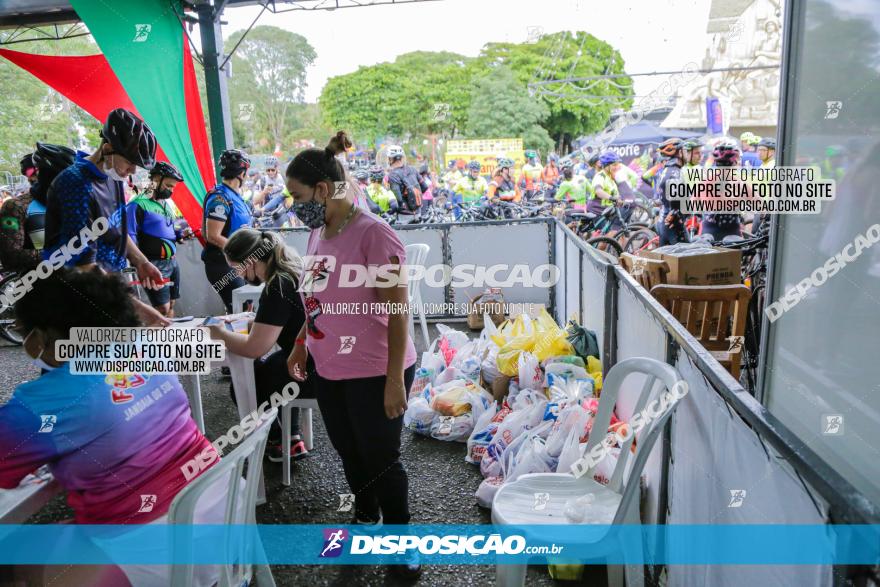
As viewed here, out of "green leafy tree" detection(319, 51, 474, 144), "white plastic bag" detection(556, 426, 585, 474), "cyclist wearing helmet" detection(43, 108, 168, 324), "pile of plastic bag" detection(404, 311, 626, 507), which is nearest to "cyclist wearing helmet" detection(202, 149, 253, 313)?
"cyclist wearing helmet" detection(43, 108, 168, 324)

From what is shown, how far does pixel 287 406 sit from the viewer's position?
3104 millimetres

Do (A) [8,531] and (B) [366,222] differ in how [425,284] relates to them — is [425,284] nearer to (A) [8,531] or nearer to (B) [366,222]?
(B) [366,222]

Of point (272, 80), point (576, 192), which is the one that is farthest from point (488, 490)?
point (272, 80)

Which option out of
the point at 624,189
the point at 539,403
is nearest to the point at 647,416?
the point at 539,403

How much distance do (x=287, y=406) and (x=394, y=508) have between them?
1.02 metres

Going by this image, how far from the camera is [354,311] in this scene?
7.00ft

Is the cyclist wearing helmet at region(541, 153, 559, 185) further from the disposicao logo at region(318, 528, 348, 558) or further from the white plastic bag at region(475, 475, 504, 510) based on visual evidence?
the disposicao logo at region(318, 528, 348, 558)

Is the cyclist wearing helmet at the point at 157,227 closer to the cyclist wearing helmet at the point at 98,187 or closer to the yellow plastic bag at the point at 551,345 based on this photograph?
the cyclist wearing helmet at the point at 98,187

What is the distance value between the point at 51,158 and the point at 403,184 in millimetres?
7059

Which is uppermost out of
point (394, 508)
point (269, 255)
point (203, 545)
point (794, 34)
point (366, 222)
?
point (794, 34)

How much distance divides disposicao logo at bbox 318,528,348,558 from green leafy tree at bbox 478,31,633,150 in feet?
101

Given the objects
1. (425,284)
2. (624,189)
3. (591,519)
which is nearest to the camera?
(591,519)

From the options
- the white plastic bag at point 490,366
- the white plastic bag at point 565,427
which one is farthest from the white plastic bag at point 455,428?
the white plastic bag at point 565,427

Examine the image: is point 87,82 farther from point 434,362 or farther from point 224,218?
point 434,362
